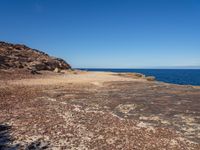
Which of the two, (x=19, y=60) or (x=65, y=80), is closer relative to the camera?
(x=65, y=80)

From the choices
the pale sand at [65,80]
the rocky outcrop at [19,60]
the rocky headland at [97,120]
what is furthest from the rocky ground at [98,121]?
the rocky outcrop at [19,60]

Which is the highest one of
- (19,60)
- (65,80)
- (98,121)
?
(19,60)

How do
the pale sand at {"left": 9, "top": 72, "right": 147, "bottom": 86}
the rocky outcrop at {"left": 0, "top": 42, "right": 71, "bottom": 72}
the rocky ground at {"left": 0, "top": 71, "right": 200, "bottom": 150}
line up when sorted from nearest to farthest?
the rocky ground at {"left": 0, "top": 71, "right": 200, "bottom": 150} < the pale sand at {"left": 9, "top": 72, "right": 147, "bottom": 86} < the rocky outcrop at {"left": 0, "top": 42, "right": 71, "bottom": 72}

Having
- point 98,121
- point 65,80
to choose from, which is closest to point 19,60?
point 65,80

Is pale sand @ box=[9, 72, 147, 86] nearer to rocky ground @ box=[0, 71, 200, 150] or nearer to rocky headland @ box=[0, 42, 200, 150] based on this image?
rocky headland @ box=[0, 42, 200, 150]

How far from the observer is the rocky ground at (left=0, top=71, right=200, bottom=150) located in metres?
12.9

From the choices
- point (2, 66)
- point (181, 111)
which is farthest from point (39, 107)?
point (2, 66)

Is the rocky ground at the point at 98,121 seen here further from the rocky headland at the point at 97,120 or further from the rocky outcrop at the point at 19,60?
the rocky outcrop at the point at 19,60

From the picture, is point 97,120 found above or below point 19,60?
below

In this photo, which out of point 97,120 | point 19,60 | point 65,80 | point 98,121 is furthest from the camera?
point 19,60

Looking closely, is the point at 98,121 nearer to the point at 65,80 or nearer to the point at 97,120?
the point at 97,120

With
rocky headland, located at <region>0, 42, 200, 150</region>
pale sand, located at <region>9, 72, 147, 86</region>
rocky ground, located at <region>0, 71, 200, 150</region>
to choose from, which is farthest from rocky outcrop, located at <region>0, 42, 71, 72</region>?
rocky ground, located at <region>0, 71, 200, 150</region>

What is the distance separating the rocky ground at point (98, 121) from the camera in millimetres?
12914

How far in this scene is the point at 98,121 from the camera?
651 inches
